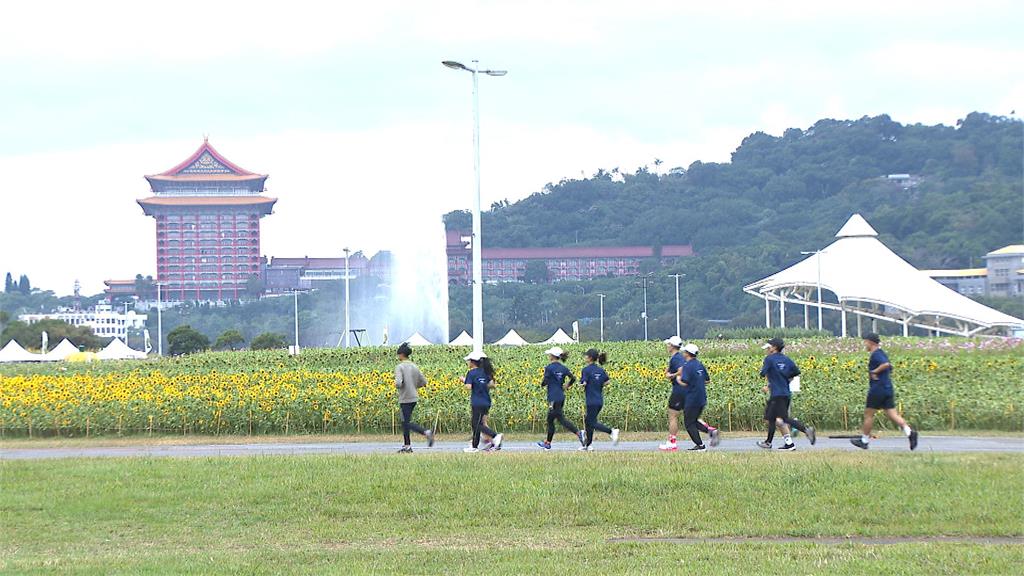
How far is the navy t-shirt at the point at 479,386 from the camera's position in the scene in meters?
19.4

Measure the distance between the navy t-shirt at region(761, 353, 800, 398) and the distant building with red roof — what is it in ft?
406

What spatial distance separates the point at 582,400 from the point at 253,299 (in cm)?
13857

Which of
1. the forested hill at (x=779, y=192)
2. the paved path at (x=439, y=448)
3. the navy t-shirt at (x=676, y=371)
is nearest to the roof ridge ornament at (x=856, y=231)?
the forested hill at (x=779, y=192)

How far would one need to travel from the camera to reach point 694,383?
1870 centimetres

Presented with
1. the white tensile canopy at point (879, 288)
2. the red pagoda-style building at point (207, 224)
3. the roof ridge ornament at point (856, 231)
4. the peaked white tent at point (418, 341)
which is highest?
the red pagoda-style building at point (207, 224)

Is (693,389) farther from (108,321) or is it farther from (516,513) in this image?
(108,321)

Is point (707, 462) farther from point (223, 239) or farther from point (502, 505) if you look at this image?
point (223, 239)

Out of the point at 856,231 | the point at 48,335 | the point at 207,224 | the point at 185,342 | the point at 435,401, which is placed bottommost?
the point at 435,401

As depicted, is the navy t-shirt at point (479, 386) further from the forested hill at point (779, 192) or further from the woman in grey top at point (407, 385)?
the forested hill at point (779, 192)

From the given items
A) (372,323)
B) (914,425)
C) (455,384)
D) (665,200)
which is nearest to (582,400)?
(455,384)

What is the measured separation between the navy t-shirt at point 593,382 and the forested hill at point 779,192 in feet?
330

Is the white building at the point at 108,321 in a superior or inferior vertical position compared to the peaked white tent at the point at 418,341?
superior

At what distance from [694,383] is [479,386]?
316cm

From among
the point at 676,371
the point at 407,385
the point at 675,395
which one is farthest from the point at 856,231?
the point at 407,385
